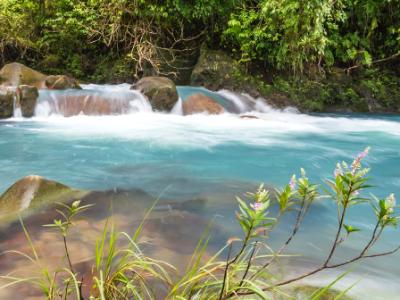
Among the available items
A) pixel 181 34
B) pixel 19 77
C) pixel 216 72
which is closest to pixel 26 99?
pixel 19 77

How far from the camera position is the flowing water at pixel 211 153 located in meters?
3.13

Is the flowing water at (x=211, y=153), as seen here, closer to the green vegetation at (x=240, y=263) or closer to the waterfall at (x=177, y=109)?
the waterfall at (x=177, y=109)

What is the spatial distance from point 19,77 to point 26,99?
1.85 meters

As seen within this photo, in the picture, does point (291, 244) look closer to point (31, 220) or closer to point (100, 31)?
point (31, 220)

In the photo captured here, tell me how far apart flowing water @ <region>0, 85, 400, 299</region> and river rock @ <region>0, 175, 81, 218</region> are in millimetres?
959

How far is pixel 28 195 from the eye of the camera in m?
3.02

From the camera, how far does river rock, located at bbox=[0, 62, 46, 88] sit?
10.1 meters

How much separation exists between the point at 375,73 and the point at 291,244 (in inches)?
413

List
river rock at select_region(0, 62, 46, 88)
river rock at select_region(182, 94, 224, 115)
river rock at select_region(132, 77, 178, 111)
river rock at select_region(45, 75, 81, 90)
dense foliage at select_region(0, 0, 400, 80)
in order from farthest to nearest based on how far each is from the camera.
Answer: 1. dense foliage at select_region(0, 0, 400, 80)
2. river rock at select_region(0, 62, 46, 88)
3. river rock at select_region(45, 75, 81, 90)
4. river rock at select_region(182, 94, 224, 115)
5. river rock at select_region(132, 77, 178, 111)

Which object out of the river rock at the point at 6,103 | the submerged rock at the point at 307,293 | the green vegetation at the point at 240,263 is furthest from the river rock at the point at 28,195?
the river rock at the point at 6,103

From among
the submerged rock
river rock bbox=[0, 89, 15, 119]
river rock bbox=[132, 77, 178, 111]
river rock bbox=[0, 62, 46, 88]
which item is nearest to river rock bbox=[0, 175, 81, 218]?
the submerged rock

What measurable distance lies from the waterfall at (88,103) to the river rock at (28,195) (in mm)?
6116

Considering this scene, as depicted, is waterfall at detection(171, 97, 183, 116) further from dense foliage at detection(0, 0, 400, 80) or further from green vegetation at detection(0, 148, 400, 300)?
green vegetation at detection(0, 148, 400, 300)

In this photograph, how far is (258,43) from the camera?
11.1m
